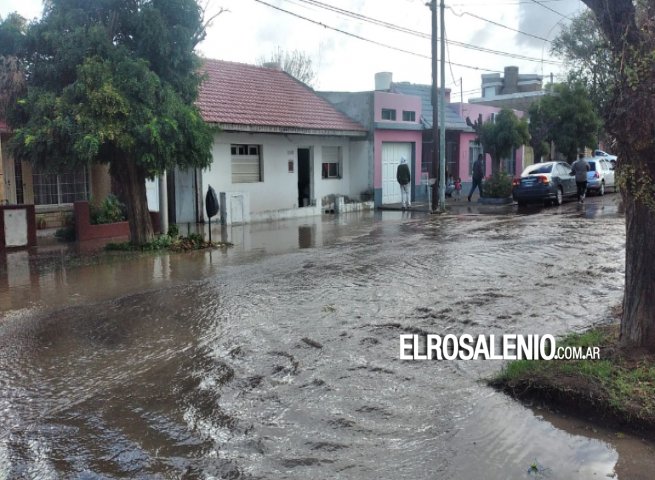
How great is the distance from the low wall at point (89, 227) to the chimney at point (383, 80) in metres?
16.3

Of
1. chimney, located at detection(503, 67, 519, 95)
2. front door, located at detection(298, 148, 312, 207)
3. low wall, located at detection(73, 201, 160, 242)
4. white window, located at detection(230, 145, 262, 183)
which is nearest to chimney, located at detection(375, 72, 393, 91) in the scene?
front door, located at detection(298, 148, 312, 207)

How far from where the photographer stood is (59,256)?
43.2 feet

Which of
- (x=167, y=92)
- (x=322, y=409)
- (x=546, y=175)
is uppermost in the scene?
(x=167, y=92)

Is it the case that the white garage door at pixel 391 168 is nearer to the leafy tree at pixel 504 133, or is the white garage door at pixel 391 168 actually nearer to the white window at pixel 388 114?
the white window at pixel 388 114

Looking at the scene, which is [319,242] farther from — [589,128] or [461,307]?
[589,128]

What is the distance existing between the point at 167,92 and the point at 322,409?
9100 mm

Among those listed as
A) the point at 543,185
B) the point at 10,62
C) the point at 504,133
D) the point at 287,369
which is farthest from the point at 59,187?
the point at 504,133

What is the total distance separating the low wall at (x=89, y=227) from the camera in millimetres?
15531

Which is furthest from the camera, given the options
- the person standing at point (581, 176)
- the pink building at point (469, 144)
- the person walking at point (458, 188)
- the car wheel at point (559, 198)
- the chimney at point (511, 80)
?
the chimney at point (511, 80)

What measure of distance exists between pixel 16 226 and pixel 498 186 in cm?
1790

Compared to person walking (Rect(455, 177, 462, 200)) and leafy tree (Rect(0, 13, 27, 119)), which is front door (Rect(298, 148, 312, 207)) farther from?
leafy tree (Rect(0, 13, 27, 119))

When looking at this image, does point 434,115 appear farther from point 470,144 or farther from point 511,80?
point 511,80

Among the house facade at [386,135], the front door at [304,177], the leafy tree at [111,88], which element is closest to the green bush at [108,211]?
the leafy tree at [111,88]

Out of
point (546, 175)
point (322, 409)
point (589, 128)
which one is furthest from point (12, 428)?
point (589, 128)
